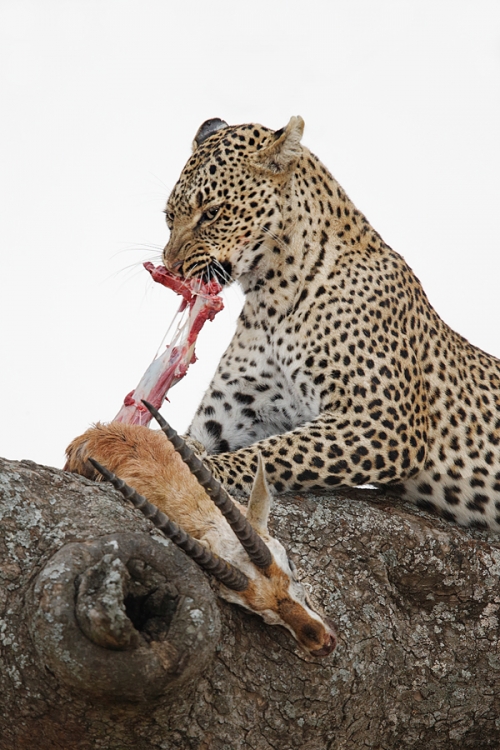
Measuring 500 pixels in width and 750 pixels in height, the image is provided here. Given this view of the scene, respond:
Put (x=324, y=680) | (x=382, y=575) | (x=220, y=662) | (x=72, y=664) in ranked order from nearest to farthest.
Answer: (x=72, y=664) → (x=220, y=662) → (x=324, y=680) → (x=382, y=575)

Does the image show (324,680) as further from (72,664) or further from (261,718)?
(72,664)

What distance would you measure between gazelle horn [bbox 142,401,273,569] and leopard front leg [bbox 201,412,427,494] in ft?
6.68

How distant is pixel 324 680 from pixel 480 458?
10.4 feet

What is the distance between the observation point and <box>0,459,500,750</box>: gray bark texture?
13.1ft

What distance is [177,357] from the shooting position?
6.59 m

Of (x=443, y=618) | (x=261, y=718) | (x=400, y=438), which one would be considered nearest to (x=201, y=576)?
(x=261, y=718)

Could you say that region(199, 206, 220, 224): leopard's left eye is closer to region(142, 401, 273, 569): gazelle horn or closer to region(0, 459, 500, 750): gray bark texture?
region(0, 459, 500, 750): gray bark texture

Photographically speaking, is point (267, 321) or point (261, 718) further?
point (267, 321)

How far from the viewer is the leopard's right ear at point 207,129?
28.6 feet

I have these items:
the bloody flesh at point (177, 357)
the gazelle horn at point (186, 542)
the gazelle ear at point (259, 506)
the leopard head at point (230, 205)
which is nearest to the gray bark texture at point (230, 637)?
the gazelle horn at point (186, 542)

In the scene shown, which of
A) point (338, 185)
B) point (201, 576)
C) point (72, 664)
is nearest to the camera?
point (72, 664)

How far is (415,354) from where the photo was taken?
26.0ft

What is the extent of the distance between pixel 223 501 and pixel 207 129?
531 centimetres

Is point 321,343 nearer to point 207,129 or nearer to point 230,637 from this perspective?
point 207,129
